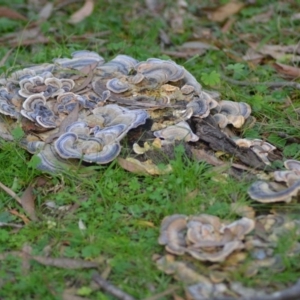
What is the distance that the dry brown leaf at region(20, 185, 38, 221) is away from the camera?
154 inches

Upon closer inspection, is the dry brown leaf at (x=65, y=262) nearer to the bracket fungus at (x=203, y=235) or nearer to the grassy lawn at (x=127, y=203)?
the grassy lawn at (x=127, y=203)

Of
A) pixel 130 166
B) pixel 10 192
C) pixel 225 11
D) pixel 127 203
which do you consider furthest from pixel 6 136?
pixel 225 11

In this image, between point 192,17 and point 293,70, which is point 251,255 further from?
point 192,17

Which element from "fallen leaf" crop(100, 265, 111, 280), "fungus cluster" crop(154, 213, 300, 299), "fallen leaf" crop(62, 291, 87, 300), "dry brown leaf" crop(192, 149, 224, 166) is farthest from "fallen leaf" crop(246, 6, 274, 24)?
"fallen leaf" crop(62, 291, 87, 300)

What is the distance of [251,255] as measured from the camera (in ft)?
11.1

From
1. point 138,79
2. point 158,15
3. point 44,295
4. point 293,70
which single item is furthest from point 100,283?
point 158,15

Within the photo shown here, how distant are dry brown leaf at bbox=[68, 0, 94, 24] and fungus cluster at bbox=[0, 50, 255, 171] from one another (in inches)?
66.4

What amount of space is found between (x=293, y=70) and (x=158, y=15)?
1.77 metres

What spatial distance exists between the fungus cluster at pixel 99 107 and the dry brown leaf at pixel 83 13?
1687mm

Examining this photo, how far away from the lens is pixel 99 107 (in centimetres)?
437

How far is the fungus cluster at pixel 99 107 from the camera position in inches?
A: 160

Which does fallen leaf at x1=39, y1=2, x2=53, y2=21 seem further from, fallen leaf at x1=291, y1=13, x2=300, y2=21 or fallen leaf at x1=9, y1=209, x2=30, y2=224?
fallen leaf at x1=9, y1=209, x2=30, y2=224

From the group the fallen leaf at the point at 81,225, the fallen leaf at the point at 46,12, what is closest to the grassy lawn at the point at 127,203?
the fallen leaf at the point at 81,225

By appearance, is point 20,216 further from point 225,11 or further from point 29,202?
point 225,11
